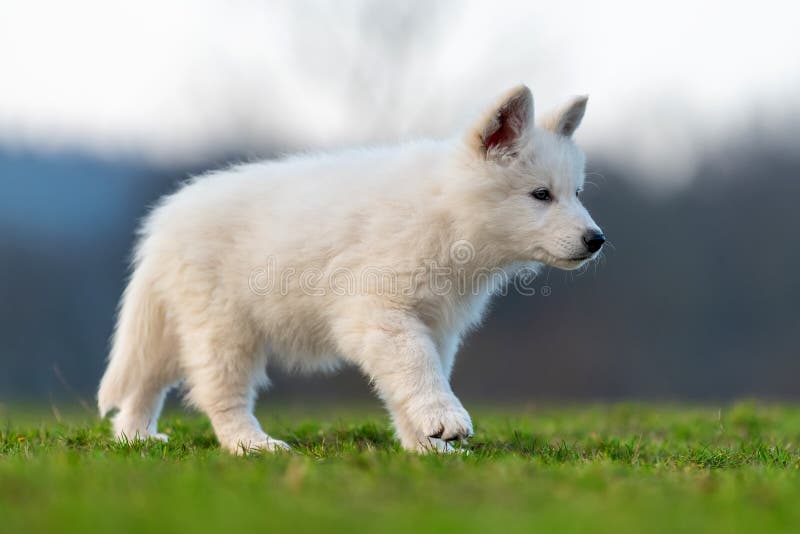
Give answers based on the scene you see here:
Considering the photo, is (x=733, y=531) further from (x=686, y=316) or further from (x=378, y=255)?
(x=686, y=316)

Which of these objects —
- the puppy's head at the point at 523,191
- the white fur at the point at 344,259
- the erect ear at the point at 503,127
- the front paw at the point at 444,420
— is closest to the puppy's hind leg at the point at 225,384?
the white fur at the point at 344,259

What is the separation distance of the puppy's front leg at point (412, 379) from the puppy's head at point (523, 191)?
689mm

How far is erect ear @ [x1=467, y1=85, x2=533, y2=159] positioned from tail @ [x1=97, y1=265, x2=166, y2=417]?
6.58 feet

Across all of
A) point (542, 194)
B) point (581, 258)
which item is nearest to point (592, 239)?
point (581, 258)

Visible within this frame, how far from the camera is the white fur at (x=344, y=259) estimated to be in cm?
463

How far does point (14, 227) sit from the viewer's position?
14.8 metres

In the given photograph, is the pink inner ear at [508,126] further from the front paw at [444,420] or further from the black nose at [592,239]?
the front paw at [444,420]

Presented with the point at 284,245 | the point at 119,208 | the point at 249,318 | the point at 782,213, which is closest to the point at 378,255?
the point at 284,245

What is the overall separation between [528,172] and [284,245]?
51.1 inches

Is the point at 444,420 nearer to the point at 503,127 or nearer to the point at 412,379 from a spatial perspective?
the point at 412,379

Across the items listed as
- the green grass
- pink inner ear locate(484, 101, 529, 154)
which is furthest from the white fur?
the green grass

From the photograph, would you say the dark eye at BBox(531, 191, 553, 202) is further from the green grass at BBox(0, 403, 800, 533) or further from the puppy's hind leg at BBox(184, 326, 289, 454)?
the puppy's hind leg at BBox(184, 326, 289, 454)

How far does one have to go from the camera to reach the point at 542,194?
480cm

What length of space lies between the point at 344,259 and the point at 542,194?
105 cm
